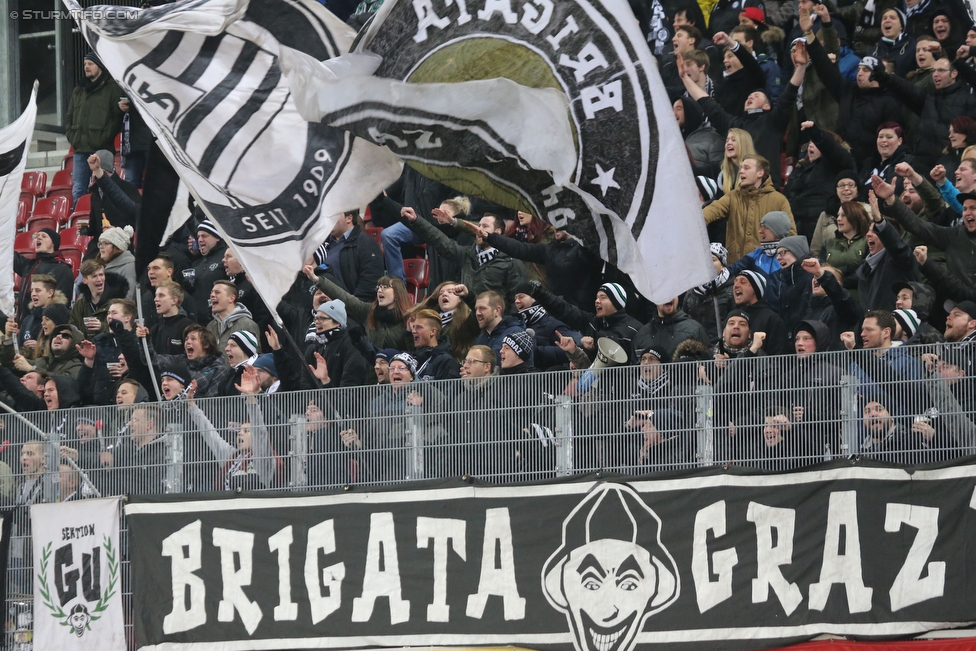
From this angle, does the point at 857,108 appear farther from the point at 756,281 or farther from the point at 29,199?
the point at 29,199

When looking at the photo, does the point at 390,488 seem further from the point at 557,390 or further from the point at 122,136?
the point at 122,136

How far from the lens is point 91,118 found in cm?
1805

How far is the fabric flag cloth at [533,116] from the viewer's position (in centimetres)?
838

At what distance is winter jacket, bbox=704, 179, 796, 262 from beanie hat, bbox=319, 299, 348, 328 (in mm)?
2804

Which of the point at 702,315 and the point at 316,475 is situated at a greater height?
the point at 702,315

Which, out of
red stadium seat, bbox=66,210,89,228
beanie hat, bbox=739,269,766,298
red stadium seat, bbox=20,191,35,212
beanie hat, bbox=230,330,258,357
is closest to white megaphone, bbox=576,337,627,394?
beanie hat, bbox=739,269,766,298

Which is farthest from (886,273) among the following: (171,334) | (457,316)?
(171,334)

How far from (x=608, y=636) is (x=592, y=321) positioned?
9.49 ft

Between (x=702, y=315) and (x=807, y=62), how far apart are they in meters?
2.97

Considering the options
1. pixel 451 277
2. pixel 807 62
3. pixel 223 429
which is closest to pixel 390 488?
pixel 223 429

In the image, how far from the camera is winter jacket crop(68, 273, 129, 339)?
1431 cm

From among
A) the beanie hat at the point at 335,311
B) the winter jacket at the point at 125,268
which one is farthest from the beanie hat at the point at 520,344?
the winter jacket at the point at 125,268

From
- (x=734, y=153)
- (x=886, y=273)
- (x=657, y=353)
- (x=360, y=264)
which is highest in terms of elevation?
(x=734, y=153)

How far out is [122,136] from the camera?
17875mm
